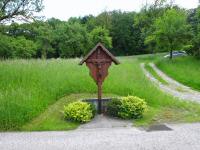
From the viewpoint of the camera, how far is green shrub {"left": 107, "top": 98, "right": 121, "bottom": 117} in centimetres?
1195

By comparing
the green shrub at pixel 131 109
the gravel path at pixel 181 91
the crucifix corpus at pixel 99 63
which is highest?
the crucifix corpus at pixel 99 63

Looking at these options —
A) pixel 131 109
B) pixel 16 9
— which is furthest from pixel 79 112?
pixel 16 9

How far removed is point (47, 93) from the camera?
13406 mm

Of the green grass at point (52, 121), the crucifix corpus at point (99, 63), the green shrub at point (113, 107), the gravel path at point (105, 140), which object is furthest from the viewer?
the crucifix corpus at point (99, 63)

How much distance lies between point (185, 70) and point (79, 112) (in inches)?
971

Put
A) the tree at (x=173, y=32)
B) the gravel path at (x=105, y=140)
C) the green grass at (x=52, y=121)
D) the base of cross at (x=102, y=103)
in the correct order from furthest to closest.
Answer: the tree at (x=173, y=32)
the base of cross at (x=102, y=103)
the green grass at (x=52, y=121)
the gravel path at (x=105, y=140)

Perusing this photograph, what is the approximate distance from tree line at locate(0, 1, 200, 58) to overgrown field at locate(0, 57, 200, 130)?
3.60m

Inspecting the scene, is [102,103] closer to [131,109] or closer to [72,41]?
[131,109]

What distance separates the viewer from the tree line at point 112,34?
28.7 metres

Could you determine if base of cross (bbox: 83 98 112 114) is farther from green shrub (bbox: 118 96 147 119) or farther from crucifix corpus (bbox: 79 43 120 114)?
green shrub (bbox: 118 96 147 119)

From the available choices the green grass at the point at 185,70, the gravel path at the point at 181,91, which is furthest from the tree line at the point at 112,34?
the gravel path at the point at 181,91

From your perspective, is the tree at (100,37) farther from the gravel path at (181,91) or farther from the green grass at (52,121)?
the green grass at (52,121)

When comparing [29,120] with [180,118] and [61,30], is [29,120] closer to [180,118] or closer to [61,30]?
[180,118]

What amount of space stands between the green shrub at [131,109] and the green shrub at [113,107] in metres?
0.13
